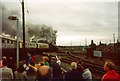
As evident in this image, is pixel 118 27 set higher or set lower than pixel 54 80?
higher

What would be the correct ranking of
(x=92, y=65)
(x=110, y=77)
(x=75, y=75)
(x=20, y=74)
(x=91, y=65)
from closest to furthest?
(x=110, y=77)
(x=75, y=75)
(x=20, y=74)
(x=91, y=65)
(x=92, y=65)

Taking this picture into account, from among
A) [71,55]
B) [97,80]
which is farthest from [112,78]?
[71,55]

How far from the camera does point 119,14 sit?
7.14 meters

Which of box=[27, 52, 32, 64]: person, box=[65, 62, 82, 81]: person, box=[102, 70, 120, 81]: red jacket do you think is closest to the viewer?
box=[102, 70, 120, 81]: red jacket

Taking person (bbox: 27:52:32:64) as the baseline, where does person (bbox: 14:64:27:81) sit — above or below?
below

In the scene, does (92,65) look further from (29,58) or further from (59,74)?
(59,74)

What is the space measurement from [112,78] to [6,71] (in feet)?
7.09

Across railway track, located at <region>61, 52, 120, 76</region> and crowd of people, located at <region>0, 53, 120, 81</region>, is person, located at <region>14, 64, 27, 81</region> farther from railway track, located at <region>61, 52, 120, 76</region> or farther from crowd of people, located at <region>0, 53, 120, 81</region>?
railway track, located at <region>61, 52, 120, 76</region>

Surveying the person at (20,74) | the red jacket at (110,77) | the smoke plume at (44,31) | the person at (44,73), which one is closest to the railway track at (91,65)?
the smoke plume at (44,31)

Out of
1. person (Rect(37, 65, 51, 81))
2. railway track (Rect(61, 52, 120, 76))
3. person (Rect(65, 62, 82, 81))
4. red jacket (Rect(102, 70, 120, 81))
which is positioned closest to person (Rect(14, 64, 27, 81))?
person (Rect(37, 65, 51, 81))

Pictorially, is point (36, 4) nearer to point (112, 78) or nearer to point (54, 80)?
point (54, 80)

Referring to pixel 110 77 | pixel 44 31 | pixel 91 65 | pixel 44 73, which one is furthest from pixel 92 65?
pixel 110 77

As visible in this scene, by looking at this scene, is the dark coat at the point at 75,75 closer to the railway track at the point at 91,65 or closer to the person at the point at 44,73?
the person at the point at 44,73

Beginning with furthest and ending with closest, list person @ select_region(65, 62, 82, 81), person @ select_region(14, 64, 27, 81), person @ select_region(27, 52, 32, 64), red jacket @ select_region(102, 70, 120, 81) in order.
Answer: person @ select_region(27, 52, 32, 64)
person @ select_region(14, 64, 27, 81)
person @ select_region(65, 62, 82, 81)
red jacket @ select_region(102, 70, 120, 81)
